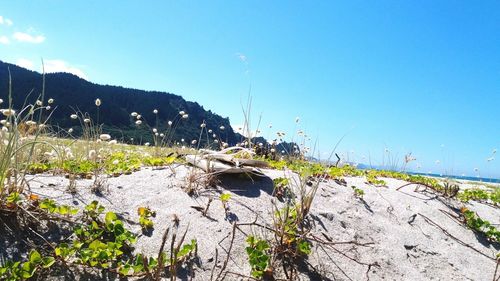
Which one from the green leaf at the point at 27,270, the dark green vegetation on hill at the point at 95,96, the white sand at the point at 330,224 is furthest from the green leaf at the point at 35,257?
the dark green vegetation on hill at the point at 95,96

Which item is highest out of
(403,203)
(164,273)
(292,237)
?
(403,203)

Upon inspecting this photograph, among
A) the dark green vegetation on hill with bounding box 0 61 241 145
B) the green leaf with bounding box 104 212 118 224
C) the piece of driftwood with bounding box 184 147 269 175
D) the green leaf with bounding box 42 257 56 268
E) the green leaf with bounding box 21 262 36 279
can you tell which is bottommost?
the green leaf with bounding box 21 262 36 279

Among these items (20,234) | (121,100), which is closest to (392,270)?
Answer: (20,234)

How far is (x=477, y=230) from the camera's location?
4.60m

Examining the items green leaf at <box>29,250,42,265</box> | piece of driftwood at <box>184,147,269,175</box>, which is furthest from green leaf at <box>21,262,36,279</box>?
piece of driftwood at <box>184,147,269,175</box>

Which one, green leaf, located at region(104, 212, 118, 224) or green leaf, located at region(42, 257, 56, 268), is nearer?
green leaf, located at region(42, 257, 56, 268)

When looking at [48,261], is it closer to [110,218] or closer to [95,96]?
[110,218]

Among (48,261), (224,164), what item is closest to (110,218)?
(48,261)

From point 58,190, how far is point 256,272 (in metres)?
2.05

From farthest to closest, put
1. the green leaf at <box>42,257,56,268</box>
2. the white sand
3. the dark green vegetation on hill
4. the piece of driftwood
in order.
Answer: the dark green vegetation on hill < the piece of driftwood < the white sand < the green leaf at <box>42,257,56,268</box>

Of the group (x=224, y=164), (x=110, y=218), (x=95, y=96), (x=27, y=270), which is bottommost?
(x=27, y=270)

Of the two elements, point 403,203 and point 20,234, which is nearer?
point 20,234

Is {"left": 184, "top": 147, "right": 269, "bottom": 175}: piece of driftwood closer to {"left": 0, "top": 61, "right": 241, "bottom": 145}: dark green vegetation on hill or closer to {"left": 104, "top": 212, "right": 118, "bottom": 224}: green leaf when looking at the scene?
{"left": 104, "top": 212, "right": 118, "bottom": 224}: green leaf

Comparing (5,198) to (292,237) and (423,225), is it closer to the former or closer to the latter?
(292,237)
